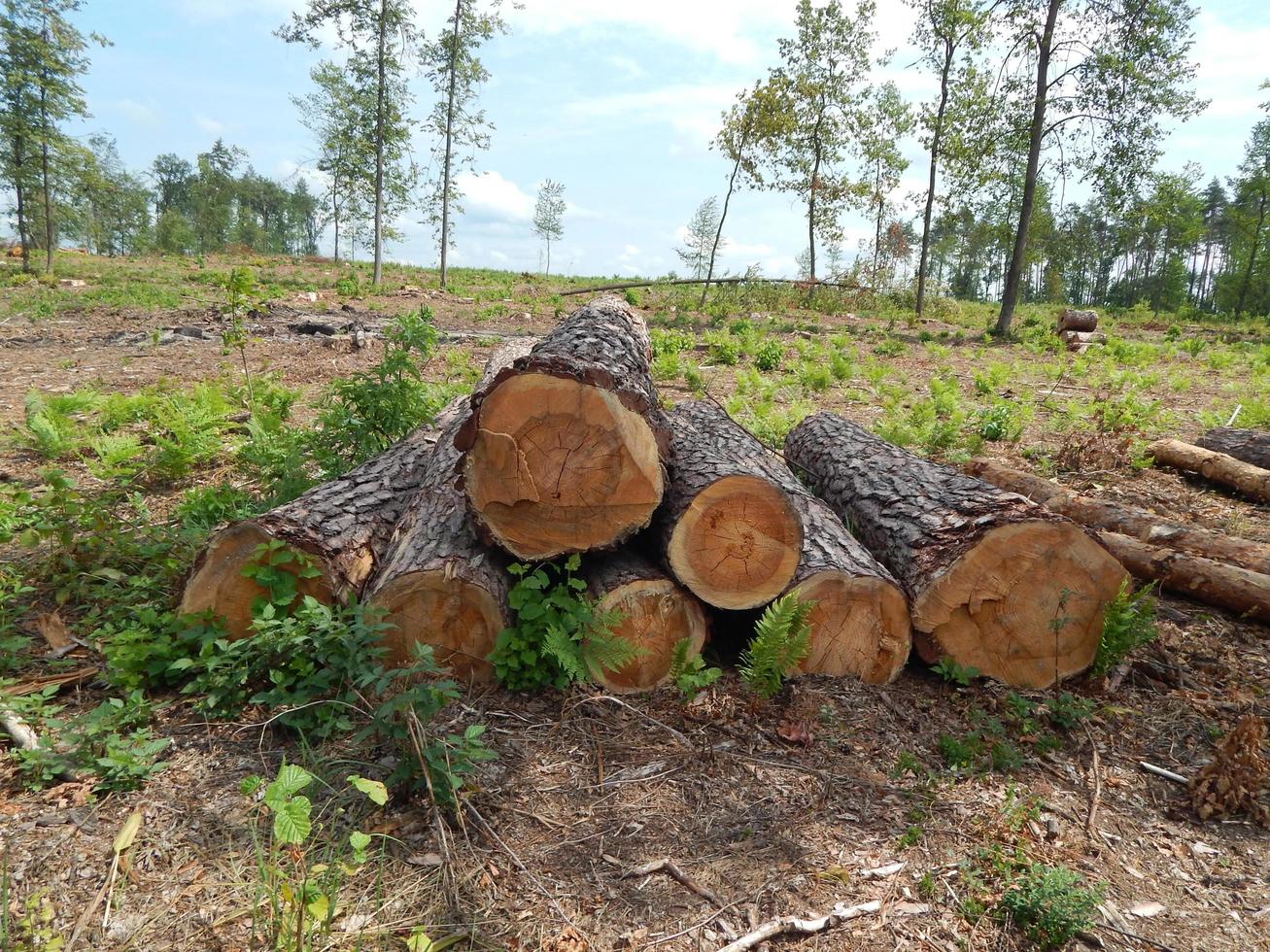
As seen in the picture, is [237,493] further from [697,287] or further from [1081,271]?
[1081,271]

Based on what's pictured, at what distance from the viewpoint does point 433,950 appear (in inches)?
76.6

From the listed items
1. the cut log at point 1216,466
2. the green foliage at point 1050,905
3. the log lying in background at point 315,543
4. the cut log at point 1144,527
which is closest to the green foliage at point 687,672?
the green foliage at point 1050,905

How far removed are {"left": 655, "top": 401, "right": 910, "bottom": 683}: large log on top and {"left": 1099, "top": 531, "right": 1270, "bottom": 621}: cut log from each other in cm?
149

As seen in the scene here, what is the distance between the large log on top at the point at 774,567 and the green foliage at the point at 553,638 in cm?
43

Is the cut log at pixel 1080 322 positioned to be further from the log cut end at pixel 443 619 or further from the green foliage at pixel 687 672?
the log cut end at pixel 443 619

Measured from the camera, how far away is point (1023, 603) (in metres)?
3.34

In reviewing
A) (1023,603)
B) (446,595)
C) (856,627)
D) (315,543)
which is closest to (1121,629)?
(1023,603)

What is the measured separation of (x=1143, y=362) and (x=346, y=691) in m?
14.5

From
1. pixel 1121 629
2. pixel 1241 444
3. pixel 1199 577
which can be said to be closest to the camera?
pixel 1121 629

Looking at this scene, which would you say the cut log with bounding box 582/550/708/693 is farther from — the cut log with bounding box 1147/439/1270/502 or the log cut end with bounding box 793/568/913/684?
the cut log with bounding box 1147/439/1270/502

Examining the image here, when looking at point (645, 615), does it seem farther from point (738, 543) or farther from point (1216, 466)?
point (1216, 466)

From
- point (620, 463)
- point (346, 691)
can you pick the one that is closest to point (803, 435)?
point (620, 463)

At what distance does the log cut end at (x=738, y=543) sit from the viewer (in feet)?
10.4

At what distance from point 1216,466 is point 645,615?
558 cm
